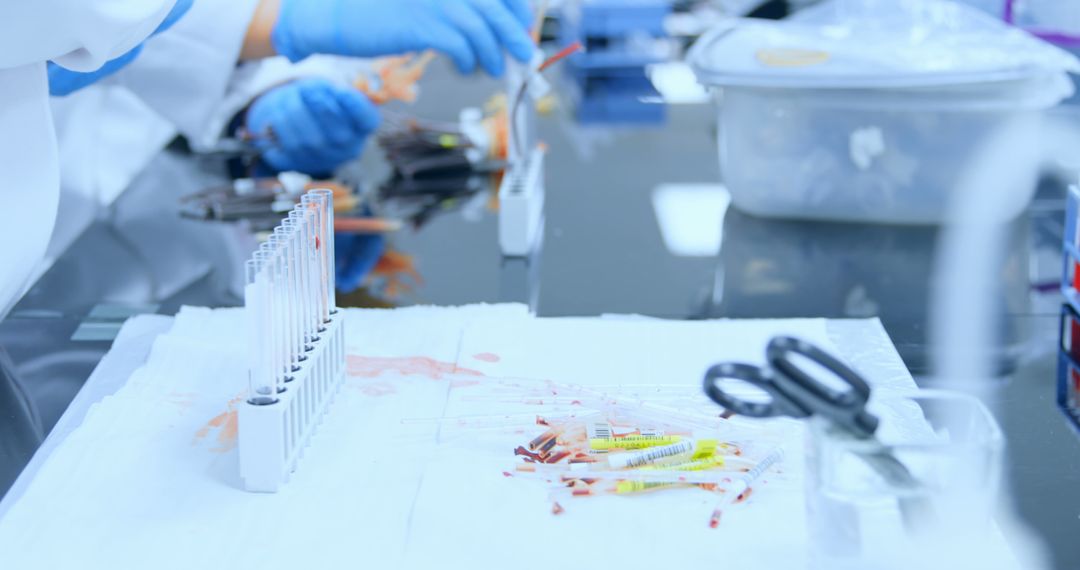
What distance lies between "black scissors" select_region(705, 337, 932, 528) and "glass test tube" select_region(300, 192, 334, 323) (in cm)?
35

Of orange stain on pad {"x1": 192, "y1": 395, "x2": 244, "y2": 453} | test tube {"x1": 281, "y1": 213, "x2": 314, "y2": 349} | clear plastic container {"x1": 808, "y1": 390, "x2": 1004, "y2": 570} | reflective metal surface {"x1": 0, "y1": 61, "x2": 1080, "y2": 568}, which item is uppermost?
test tube {"x1": 281, "y1": 213, "x2": 314, "y2": 349}

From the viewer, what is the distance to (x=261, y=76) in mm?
1743

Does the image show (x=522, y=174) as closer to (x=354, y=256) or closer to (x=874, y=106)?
(x=354, y=256)

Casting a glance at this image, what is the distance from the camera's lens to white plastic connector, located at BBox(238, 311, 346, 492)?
0.78 meters

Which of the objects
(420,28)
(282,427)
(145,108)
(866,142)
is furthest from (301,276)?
(145,108)

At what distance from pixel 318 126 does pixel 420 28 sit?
1.07 feet

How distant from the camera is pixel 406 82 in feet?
5.17

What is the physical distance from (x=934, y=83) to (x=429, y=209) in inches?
22.9

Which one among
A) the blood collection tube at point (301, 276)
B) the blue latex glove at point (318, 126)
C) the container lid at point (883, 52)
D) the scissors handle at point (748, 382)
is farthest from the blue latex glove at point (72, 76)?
the scissors handle at point (748, 382)

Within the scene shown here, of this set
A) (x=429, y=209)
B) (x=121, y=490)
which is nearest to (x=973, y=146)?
(x=429, y=209)

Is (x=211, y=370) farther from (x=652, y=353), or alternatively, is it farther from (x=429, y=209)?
(x=429, y=209)

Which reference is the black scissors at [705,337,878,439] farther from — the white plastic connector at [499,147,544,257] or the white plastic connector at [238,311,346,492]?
the white plastic connector at [499,147,544,257]

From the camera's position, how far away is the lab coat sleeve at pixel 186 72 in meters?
1.47

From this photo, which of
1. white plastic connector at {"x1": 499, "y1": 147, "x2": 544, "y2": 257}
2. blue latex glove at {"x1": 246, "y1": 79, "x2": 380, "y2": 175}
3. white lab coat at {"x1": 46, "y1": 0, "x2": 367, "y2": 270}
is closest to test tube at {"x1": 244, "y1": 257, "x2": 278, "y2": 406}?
white plastic connector at {"x1": 499, "y1": 147, "x2": 544, "y2": 257}
